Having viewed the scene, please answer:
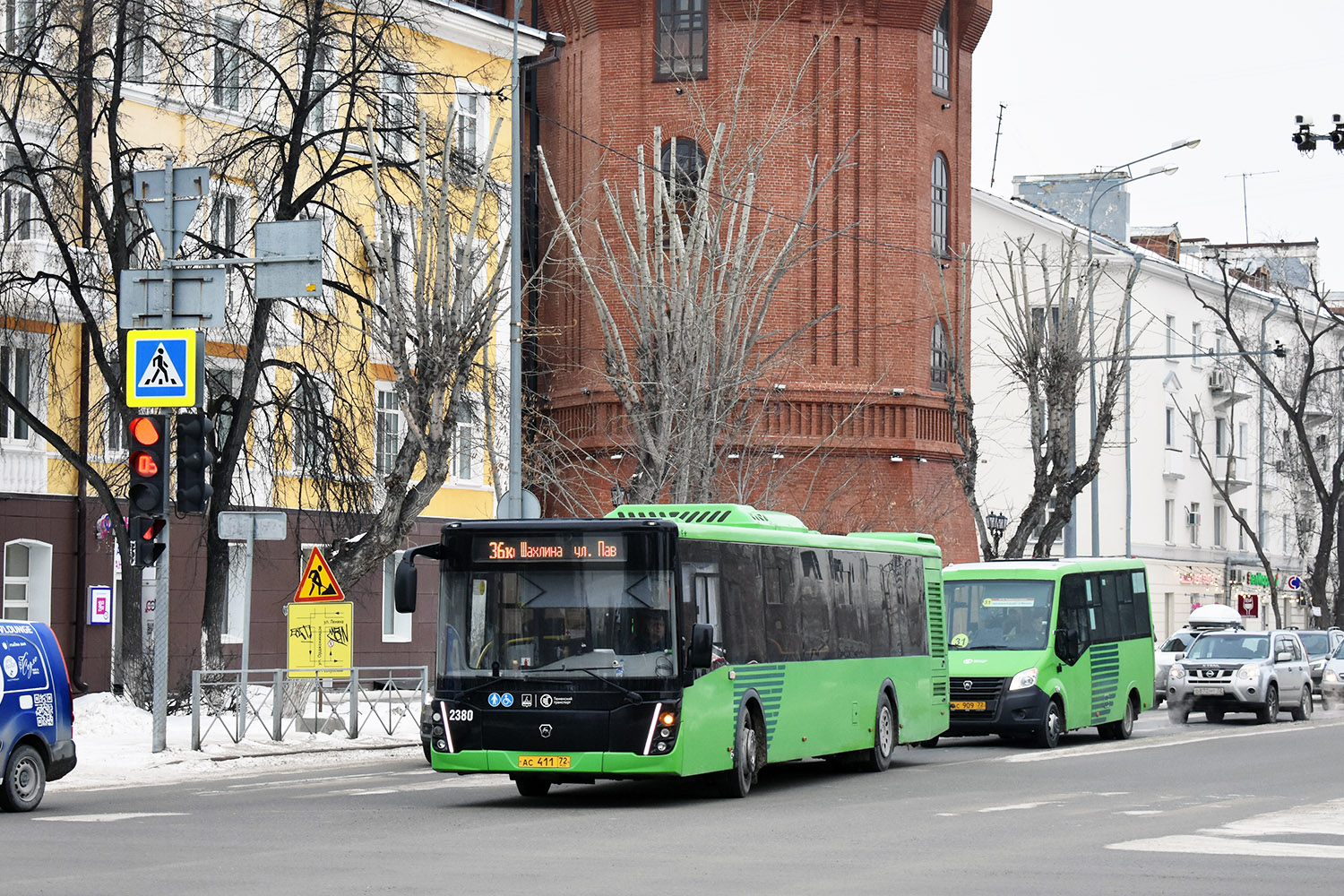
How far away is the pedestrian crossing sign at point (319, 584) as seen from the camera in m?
26.0

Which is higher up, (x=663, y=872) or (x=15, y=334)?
(x=15, y=334)

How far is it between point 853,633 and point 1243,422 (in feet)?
220

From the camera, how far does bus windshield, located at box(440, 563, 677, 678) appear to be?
17.5 m

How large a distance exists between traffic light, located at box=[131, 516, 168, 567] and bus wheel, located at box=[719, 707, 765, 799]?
7.38 metres

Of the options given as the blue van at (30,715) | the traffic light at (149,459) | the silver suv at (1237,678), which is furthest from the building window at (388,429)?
the blue van at (30,715)

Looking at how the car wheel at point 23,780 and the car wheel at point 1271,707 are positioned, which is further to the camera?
the car wheel at point 1271,707

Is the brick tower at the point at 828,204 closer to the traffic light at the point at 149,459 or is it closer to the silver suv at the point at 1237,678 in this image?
the silver suv at the point at 1237,678

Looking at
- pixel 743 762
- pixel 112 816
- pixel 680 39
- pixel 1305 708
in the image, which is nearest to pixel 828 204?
pixel 680 39

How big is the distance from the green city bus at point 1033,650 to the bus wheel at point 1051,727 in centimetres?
1

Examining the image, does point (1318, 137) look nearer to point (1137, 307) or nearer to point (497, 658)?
point (497, 658)

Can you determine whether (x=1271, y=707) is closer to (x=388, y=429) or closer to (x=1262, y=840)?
(x=388, y=429)

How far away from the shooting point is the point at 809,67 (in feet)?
150

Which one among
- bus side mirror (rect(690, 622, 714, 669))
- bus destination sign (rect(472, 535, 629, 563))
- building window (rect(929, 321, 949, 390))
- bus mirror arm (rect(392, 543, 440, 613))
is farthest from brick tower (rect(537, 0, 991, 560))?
bus side mirror (rect(690, 622, 714, 669))

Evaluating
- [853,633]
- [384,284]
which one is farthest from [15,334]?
[853,633]
